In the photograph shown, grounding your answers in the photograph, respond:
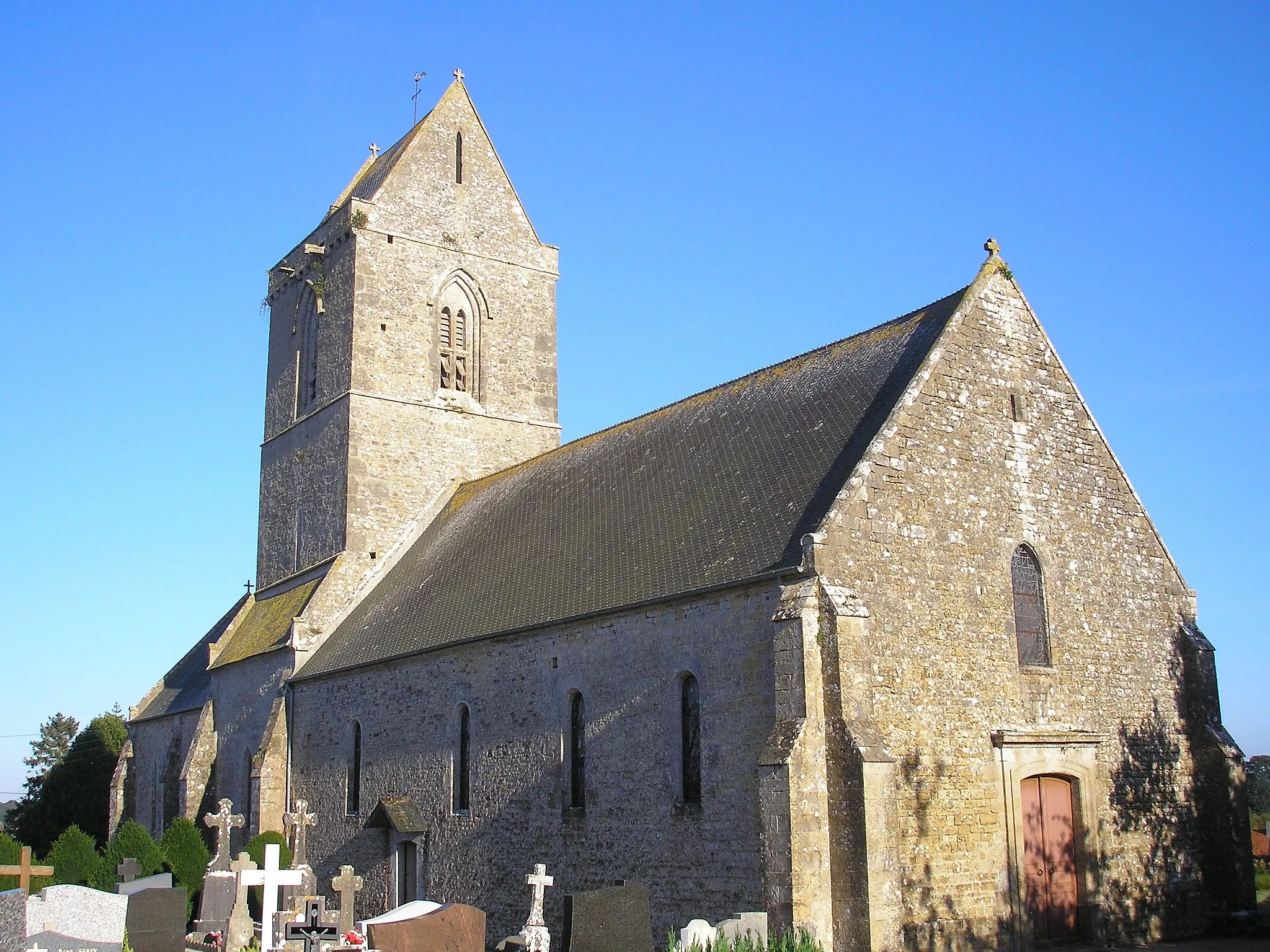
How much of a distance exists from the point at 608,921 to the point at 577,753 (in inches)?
251

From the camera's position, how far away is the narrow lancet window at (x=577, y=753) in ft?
60.7

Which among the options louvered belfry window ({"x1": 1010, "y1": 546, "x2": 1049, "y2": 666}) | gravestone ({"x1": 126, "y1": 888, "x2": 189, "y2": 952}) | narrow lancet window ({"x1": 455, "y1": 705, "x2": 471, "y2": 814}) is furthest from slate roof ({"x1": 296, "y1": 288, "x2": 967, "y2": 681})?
gravestone ({"x1": 126, "y1": 888, "x2": 189, "y2": 952})

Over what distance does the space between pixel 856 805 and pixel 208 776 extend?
68.2 ft

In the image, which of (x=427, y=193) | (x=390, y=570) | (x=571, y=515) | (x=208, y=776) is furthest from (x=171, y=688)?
(x=571, y=515)

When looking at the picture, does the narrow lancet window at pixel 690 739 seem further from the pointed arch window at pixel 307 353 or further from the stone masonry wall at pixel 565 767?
the pointed arch window at pixel 307 353

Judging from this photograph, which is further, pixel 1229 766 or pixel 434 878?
pixel 434 878

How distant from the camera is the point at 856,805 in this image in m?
14.2

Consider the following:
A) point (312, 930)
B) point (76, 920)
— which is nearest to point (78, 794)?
point (312, 930)

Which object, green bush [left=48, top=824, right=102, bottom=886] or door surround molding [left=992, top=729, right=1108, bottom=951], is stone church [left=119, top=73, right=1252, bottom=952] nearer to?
door surround molding [left=992, top=729, right=1108, bottom=951]

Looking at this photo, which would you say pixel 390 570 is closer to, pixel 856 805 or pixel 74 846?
pixel 74 846

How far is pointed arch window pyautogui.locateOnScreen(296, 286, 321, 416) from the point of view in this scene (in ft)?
105

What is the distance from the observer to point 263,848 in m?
22.8

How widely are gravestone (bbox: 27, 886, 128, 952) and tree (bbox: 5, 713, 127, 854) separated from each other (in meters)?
28.6

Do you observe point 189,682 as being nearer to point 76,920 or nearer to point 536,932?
point 76,920
